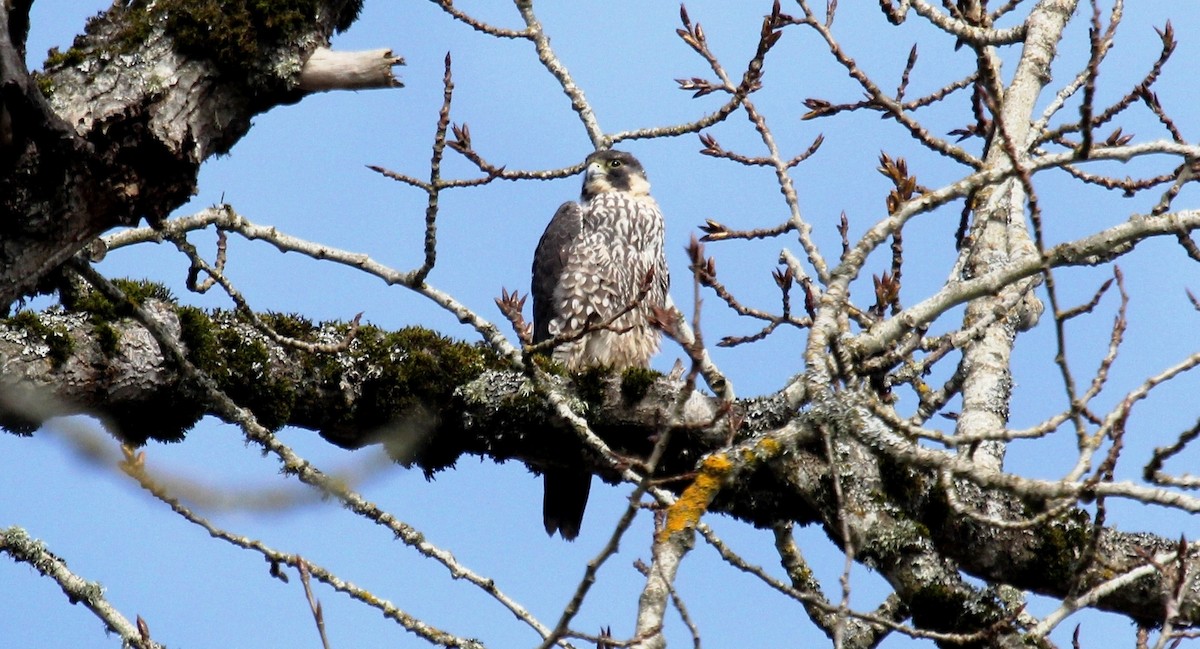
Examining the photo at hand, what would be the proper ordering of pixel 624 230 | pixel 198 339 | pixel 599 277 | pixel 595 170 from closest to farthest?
pixel 198 339 < pixel 599 277 < pixel 624 230 < pixel 595 170

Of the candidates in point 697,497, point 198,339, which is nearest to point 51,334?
point 198,339

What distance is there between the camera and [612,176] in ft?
22.3

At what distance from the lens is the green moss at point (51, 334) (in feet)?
11.6

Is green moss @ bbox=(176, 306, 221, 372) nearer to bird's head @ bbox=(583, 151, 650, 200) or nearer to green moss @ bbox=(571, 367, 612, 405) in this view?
green moss @ bbox=(571, 367, 612, 405)

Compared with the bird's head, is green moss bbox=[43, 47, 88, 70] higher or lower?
lower

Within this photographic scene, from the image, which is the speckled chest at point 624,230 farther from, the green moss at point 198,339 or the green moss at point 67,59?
the green moss at point 67,59

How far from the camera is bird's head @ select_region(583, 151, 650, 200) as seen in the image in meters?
6.77

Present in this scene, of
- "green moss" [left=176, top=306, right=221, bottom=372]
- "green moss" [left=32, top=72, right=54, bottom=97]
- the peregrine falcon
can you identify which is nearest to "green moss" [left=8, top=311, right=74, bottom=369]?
"green moss" [left=176, top=306, right=221, bottom=372]

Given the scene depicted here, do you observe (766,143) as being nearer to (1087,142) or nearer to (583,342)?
(1087,142)

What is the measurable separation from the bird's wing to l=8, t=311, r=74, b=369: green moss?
9.16ft

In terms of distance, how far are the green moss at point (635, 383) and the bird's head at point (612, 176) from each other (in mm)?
2740

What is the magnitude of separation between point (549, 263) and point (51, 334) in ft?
9.79

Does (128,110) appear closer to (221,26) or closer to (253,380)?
(221,26)

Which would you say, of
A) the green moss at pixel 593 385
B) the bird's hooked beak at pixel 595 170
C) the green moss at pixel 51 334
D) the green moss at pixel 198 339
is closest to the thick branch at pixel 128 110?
the green moss at pixel 51 334
